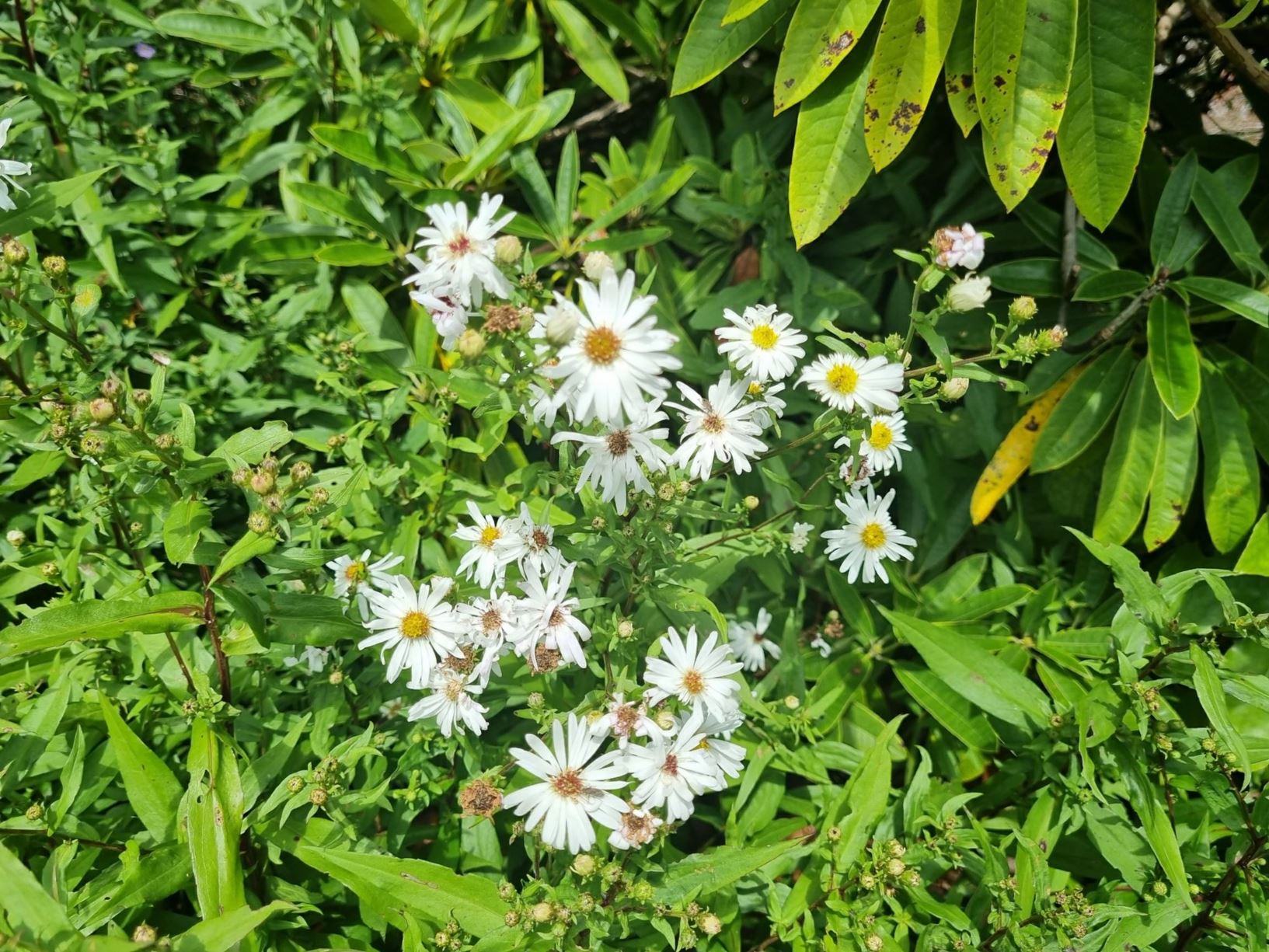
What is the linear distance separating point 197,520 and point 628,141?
6.99 feet

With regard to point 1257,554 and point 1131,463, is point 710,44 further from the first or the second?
point 1257,554

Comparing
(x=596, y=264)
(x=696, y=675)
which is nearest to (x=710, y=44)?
(x=596, y=264)

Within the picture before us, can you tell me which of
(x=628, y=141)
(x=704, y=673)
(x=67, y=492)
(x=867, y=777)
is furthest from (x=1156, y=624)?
(x=67, y=492)

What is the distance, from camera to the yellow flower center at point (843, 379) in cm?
140

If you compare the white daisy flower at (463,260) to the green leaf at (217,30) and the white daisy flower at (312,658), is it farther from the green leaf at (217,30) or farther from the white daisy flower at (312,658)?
the green leaf at (217,30)

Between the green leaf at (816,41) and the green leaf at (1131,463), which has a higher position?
the green leaf at (816,41)

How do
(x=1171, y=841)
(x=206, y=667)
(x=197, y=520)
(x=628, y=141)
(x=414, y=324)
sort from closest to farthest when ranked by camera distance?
(x=197, y=520), (x=1171, y=841), (x=206, y=667), (x=414, y=324), (x=628, y=141)

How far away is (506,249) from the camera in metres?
1.19

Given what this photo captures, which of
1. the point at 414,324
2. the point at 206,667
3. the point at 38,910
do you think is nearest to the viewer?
the point at 38,910

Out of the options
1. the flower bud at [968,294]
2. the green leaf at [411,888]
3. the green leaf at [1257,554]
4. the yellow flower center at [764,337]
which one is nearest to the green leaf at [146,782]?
the green leaf at [411,888]

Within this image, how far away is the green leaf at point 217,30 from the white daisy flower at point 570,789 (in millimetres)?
1991

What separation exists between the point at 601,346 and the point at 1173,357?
1513 mm

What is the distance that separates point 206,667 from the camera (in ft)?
5.30

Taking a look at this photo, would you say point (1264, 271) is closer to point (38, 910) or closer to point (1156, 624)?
point (1156, 624)
